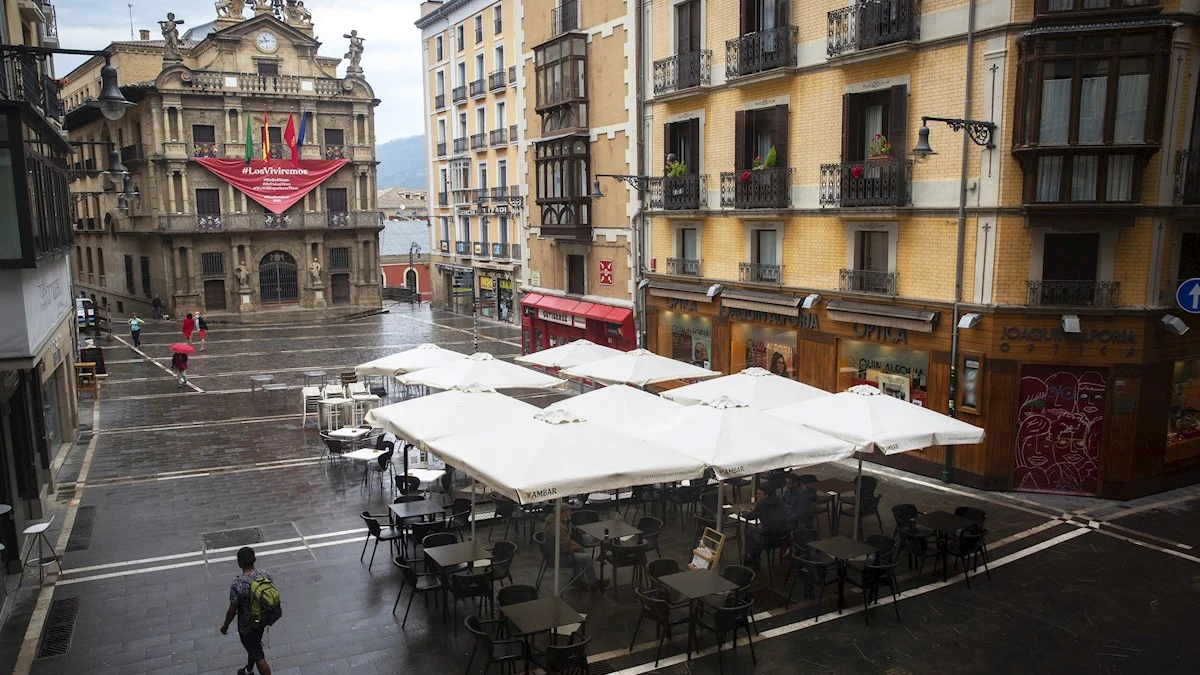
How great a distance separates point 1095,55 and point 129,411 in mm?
28410

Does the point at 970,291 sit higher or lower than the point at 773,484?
higher

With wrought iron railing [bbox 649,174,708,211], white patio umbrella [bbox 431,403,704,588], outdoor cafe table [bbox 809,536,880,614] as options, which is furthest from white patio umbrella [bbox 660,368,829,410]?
wrought iron railing [bbox 649,174,708,211]

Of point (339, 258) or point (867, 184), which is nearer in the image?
point (867, 184)

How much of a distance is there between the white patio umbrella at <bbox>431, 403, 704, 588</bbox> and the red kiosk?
714 inches

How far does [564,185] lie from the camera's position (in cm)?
3300

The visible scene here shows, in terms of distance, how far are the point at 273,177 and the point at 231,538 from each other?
149 ft

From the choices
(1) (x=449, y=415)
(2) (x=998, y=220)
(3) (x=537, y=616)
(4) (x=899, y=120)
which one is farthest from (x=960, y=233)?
(3) (x=537, y=616)

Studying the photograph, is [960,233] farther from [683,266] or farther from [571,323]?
[571,323]

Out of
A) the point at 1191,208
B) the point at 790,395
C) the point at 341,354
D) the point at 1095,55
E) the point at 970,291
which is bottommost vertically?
the point at 341,354

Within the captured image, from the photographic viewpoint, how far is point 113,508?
17422mm

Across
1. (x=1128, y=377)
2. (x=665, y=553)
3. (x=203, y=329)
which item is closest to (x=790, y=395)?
(x=665, y=553)

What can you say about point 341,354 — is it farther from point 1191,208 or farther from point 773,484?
point 1191,208

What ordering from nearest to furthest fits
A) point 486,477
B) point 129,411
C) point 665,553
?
point 486,477 → point 665,553 → point 129,411

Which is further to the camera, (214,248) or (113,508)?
(214,248)
